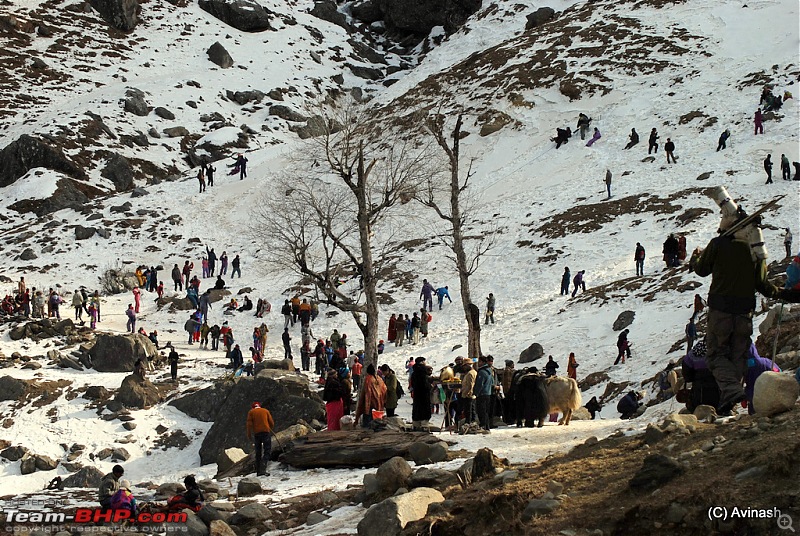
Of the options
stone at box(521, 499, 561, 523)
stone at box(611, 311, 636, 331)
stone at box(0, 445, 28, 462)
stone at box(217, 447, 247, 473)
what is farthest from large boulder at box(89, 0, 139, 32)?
stone at box(521, 499, 561, 523)

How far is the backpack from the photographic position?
1043 cm

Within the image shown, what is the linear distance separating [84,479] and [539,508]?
15003mm

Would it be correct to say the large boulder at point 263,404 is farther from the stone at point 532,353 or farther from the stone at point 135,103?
the stone at point 135,103

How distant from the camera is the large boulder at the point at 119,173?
5256 centimetres

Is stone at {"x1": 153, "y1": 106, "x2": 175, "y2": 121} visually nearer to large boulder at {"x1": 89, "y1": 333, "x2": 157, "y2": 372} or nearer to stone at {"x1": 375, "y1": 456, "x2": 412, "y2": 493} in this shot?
large boulder at {"x1": 89, "y1": 333, "x2": 157, "y2": 372}

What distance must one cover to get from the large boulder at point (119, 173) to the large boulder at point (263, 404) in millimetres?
35707

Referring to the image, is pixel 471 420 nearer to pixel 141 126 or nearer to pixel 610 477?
pixel 610 477

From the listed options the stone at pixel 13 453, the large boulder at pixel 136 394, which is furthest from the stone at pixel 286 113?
the stone at pixel 13 453

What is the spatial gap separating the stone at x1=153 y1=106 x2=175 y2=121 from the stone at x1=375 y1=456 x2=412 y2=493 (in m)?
57.4

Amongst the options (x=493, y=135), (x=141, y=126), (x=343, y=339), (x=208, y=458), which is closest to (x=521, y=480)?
(x=208, y=458)

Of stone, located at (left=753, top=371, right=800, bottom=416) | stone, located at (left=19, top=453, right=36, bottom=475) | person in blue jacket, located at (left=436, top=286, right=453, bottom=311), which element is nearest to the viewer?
stone, located at (left=753, top=371, right=800, bottom=416)

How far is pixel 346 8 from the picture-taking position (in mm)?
92812

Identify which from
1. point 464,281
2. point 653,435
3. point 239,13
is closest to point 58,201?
point 464,281

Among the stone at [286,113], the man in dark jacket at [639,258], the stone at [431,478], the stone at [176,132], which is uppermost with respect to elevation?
the stone at [286,113]
